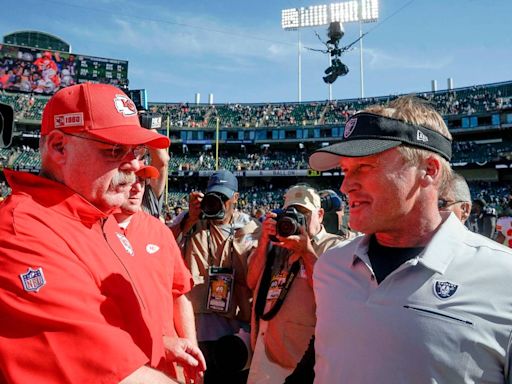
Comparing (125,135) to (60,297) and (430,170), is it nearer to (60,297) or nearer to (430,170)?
(60,297)

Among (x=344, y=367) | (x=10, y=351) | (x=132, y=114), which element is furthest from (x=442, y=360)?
(x=132, y=114)

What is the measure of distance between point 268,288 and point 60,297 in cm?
193

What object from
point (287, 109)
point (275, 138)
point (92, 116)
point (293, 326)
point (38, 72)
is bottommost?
point (293, 326)

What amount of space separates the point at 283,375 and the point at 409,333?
1578mm

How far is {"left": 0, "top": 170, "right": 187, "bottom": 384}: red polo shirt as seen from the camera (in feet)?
3.75

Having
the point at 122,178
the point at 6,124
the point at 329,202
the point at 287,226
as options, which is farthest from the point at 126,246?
the point at 329,202

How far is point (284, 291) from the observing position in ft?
9.41

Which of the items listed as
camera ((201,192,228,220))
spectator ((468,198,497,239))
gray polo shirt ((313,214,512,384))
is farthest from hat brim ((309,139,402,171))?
spectator ((468,198,497,239))

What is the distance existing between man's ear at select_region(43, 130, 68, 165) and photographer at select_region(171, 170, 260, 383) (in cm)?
180

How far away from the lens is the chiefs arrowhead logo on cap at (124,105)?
5.74ft

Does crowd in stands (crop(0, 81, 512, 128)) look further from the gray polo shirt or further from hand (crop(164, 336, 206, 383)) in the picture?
the gray polo shirt

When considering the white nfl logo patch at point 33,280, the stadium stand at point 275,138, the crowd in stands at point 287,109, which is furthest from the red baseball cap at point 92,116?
the crowd in stands at point 287,109

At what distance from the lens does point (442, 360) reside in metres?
1.34

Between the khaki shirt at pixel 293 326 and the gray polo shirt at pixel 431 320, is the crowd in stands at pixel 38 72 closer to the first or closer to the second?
the khaki shirt at pixel 293 326
